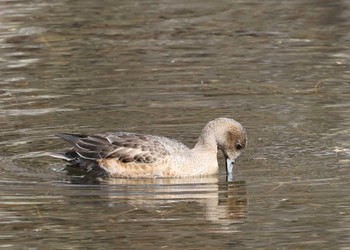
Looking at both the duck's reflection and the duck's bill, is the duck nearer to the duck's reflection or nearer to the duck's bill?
the duck's bill

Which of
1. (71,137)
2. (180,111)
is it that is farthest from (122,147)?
(180,111)

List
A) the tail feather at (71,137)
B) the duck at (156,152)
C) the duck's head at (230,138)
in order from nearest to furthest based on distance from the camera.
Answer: the duck at (156,152) → the duck's head at (230,138) → the tail feather at (71,137)

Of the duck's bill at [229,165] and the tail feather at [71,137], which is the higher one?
the tail feather at [71,137]

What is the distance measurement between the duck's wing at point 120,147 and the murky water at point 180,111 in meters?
0.26

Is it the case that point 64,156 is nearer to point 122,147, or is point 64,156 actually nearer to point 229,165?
point 122,147

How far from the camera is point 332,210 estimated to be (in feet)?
35.4

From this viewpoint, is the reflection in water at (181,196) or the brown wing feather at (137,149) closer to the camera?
the reflection in water at (181,196)

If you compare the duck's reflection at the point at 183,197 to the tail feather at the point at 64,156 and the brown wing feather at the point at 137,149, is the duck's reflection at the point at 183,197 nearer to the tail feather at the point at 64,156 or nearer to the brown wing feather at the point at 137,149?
the brown wing feather at the point at 137,149

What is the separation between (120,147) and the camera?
12.4 m

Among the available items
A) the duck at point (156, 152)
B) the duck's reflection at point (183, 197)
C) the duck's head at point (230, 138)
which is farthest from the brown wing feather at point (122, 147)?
the duck's head at point (230, 138)

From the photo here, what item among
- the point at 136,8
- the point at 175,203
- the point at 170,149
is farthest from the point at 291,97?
the point at 136,8

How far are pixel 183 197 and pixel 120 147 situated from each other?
1250 millimetres

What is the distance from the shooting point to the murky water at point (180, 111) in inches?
414

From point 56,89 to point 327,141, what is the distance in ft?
12.6
